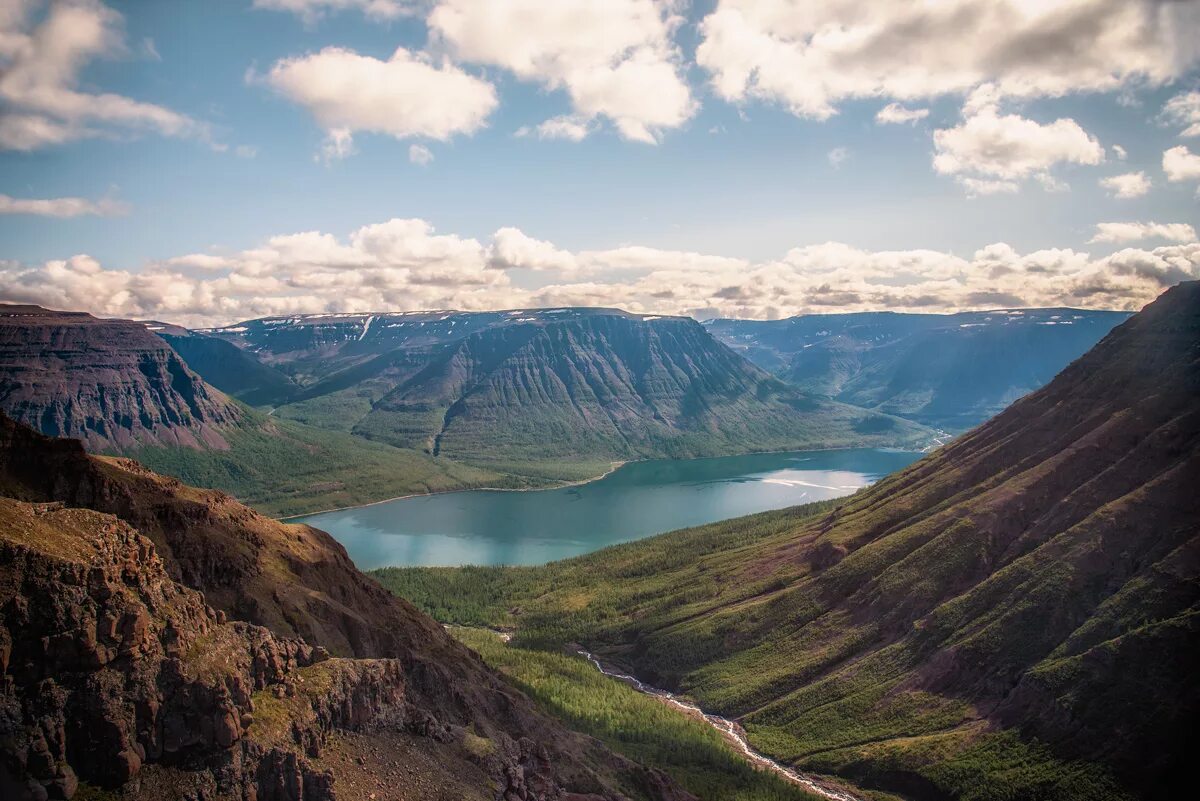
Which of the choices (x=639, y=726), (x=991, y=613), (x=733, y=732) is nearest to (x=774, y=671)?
(x=733, y=732)

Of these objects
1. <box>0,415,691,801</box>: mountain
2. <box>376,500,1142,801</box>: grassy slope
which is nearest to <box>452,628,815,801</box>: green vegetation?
<box>376,500,1142,801</box>: grassy slope

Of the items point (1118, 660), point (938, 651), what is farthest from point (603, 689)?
point (1118, 660)

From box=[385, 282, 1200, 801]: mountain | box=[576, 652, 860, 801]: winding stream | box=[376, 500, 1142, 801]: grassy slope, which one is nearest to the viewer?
box=[385, 282, 1200, 801]: mountain

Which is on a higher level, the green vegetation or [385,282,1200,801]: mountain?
[385,282,1200,801]: mountain

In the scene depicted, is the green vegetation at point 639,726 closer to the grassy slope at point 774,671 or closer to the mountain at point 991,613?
the grassy slope at point 774,671

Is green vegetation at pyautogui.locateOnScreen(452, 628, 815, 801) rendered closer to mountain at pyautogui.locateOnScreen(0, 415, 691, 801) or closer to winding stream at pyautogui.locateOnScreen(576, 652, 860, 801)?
winding stream at pyautogui.locateOnScreen(576, 652, 860, 801)

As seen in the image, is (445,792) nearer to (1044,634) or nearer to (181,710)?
(181,710)

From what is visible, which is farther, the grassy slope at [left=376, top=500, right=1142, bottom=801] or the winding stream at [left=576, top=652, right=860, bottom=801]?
the winding stream at [left=576, top=652, right=860, bottom=801]

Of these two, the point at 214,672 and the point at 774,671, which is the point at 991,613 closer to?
the point at 774,671
